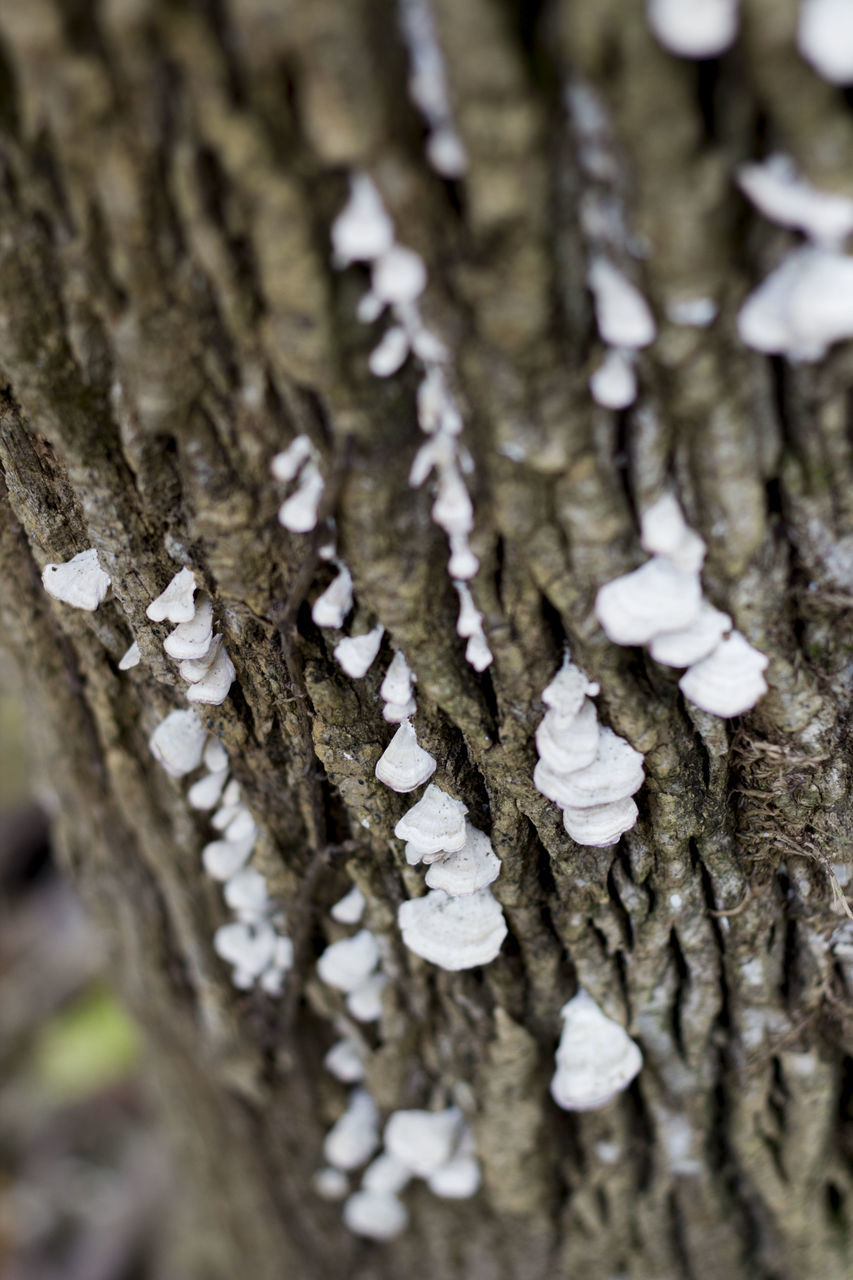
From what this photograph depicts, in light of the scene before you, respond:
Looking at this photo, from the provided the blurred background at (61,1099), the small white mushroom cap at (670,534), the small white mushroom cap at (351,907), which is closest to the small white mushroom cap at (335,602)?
the small white mushroom cap at (670,534)

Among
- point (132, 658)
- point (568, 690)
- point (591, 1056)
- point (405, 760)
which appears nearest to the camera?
point (568, 690)

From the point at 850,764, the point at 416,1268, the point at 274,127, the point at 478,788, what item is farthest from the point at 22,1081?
the point at 274,127

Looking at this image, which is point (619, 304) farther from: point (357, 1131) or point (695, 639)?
point (357, 1131)

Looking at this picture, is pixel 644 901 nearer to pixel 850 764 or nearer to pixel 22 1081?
pixel 850 764

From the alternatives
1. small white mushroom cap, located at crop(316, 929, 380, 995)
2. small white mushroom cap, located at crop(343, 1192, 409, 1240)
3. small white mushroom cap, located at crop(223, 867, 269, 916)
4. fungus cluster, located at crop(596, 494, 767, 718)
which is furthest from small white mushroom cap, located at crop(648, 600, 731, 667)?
small white mushroom cap, located at crop(343, 1192, 409, 1240)

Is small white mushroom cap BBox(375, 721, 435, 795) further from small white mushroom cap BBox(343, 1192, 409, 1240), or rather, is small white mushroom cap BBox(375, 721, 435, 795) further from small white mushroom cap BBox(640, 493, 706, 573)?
small white mushroom cap BBox(343, 1192, 409, 1240)

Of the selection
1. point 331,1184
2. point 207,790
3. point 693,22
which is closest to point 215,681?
point 207,790

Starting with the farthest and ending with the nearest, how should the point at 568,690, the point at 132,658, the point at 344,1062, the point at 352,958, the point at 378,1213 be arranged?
the point at 378,1213 < the point at 344,1062 < the point at 352,958 < the point at 132,658 < the point at 568,690
